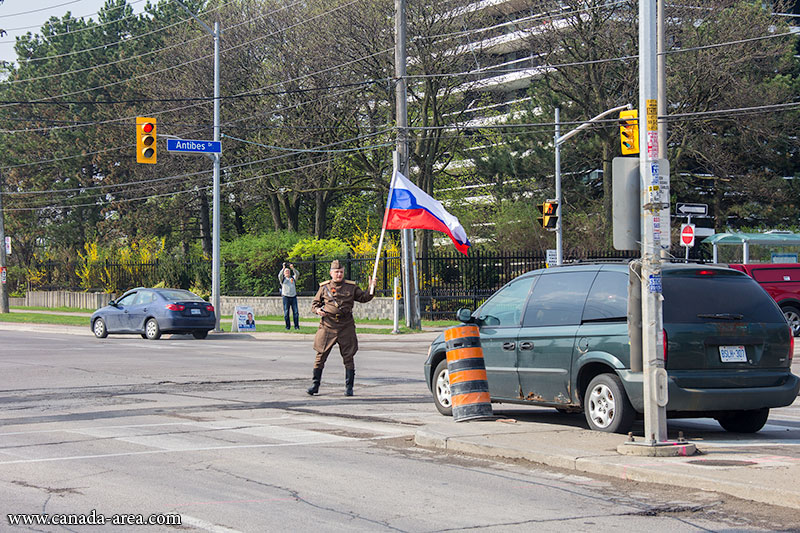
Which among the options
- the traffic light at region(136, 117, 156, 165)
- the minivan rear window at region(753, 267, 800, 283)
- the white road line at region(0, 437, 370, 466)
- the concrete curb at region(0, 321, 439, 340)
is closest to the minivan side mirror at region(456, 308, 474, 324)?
the white road line at region(0, 437, 370, 466)

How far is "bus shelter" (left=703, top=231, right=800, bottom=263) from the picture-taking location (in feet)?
94.5

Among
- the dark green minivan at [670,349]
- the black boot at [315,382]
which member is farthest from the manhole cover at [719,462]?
the black boot at [315,382]

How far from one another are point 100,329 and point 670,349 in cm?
2244

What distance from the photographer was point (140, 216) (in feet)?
188

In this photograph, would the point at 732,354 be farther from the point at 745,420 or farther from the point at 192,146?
the point at 192,146

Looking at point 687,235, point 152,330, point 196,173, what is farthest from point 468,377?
point 196,173

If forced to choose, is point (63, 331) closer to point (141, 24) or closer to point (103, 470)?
point (103, 470)

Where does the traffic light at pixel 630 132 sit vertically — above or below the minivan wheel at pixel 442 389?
above

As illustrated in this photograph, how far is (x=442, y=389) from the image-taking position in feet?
38.0

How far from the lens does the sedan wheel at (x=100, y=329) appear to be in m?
28.2

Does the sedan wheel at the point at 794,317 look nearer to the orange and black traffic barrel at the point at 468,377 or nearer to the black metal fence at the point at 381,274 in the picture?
the black metal fence at the point at 381,274

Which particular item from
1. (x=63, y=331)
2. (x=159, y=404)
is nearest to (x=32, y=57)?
(x=63, y=331)

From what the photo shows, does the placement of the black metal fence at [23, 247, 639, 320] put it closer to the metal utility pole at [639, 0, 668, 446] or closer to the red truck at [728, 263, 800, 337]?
the red truck at [728, 263, 800, 337]

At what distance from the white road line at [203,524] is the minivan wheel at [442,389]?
548 cm
